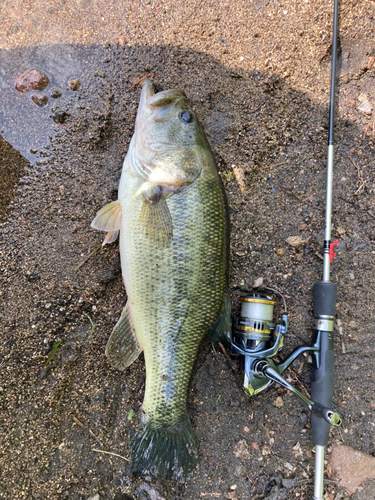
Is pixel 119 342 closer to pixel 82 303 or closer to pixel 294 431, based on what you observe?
pixel 82 303

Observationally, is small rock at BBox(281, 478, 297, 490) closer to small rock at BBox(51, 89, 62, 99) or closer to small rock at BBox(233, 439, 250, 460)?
small rock at BBox(233, 439, 250, 460)

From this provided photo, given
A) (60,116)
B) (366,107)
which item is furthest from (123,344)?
(366,107)

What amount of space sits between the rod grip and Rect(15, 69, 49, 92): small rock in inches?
106

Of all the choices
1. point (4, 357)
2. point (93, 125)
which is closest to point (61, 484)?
point (4, 357)

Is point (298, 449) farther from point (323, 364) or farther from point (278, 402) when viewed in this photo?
point (323, 364)

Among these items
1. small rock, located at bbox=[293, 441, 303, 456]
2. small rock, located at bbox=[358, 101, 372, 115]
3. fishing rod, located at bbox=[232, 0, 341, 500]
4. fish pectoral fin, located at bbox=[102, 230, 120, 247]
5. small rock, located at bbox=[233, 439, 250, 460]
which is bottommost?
small rock, located at bbox=[293, 441, 303, 456]

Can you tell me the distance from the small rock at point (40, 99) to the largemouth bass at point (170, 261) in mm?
883

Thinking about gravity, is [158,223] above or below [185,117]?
below

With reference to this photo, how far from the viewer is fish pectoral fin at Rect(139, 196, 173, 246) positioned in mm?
2027

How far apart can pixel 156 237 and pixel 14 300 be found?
1197 mm

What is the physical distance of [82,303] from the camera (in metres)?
2.39

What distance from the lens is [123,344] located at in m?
2.26

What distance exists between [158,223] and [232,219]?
81 cm

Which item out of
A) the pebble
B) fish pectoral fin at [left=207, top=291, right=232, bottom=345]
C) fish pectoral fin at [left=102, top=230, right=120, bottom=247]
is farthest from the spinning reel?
the pebble
